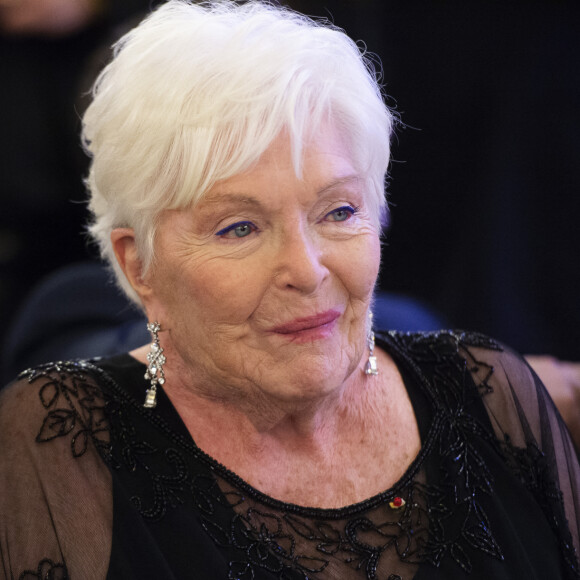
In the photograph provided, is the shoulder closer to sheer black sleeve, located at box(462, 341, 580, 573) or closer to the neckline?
the neckline

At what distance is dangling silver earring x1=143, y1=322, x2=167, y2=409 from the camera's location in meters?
1.82

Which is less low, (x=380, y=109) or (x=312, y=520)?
(x=380, y=109)

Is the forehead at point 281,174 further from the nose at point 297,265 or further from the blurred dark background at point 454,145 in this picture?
the blurred dark background at point 454,145

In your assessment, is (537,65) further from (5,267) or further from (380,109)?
(5,267)

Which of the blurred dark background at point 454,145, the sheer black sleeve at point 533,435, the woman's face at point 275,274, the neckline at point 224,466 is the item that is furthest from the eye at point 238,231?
the blurred dark background at point 454,145

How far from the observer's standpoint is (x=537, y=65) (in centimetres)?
388

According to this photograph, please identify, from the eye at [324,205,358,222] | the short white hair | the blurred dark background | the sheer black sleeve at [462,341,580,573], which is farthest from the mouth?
the blurred dark background

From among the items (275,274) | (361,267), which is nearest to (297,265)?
(275,274)

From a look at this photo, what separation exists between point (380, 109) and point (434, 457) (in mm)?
778

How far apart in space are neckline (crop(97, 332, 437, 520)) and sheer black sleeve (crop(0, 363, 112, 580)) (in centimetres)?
9

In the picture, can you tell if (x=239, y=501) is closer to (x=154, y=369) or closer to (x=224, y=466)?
(x=224, y=466)

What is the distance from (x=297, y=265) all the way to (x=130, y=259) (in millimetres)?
400

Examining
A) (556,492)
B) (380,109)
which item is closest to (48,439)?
(380,109)

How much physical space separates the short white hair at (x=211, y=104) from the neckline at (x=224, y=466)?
0.93 ft
